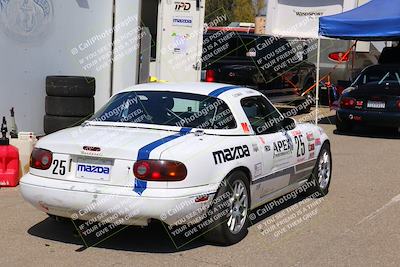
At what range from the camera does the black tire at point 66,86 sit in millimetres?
9859

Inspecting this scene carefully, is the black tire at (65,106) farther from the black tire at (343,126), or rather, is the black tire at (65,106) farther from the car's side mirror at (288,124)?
the black tire at (343,126)

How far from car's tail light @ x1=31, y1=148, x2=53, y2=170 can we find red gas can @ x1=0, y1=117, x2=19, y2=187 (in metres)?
2.37

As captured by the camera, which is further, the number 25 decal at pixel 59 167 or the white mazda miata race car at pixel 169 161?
the number 25 decal at pixel 59 167

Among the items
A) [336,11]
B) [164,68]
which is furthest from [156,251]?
[336,11]

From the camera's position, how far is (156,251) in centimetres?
520

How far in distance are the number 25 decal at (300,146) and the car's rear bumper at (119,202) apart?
1.89 metres

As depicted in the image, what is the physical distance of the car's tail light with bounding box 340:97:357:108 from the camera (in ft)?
44.1

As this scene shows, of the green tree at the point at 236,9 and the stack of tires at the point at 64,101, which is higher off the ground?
the green tree at the point at 236,9

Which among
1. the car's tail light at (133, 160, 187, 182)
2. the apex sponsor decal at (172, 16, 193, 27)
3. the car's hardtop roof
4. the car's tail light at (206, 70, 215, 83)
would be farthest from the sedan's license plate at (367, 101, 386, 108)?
the car's tail light at (133, 160, 187, 182)

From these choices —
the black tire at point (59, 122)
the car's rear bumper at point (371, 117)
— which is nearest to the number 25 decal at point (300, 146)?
the black tire at point (59, 122)

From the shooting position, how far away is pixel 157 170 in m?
4.78

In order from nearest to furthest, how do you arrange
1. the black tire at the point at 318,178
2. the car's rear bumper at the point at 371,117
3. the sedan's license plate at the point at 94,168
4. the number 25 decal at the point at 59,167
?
the sedan's license plate at the point at 94,168, the number 25 decal at the point at 59,167, the black tire at the point at 318,178, the car's rear bumper at the point at 371,117

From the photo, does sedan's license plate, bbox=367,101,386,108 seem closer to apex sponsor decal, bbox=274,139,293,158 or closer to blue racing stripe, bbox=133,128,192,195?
apex sponsor decal, bbox=274,139,293,158

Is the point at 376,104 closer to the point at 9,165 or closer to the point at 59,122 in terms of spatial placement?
the point at 59,122
